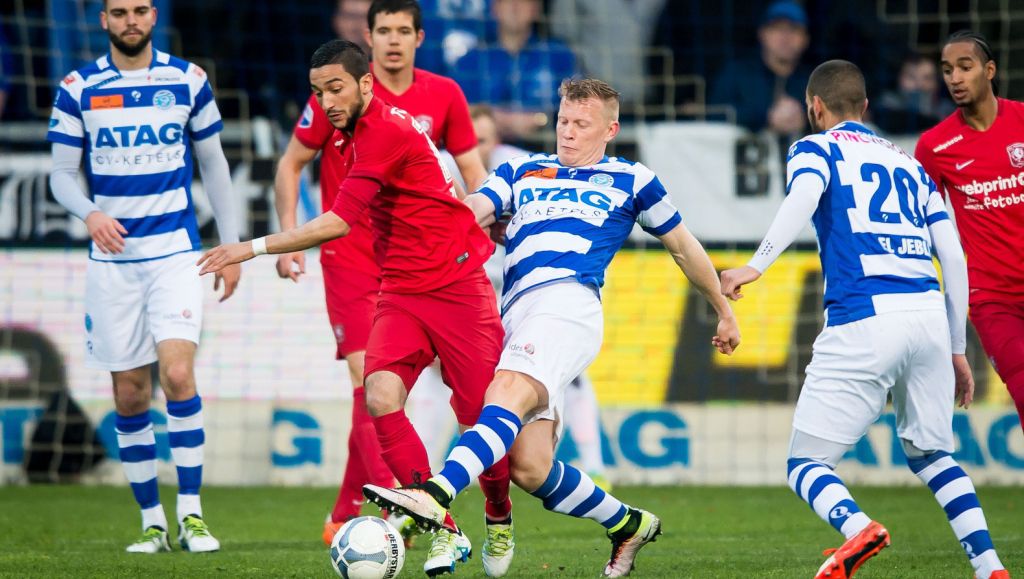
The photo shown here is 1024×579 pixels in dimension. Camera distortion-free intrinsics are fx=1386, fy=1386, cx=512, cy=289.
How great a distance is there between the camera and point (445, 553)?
4.84m

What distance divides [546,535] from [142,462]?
82.7 inches

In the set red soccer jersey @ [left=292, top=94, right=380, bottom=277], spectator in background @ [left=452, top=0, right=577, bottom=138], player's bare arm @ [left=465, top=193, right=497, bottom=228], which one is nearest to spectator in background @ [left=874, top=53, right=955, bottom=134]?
spectator in background @ [left=452, top=0, right=577, bottom=138]

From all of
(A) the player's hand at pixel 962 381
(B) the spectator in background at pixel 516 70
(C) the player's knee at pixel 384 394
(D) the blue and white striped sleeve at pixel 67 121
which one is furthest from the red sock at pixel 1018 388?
(B) the spectator in background at pixel 516 70

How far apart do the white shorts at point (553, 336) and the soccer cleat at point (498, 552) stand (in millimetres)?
447

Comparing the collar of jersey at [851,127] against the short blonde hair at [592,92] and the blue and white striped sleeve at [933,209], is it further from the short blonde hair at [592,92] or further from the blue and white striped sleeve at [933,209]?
the short blonde hair at [592,92]

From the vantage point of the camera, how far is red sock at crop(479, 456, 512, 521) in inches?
213

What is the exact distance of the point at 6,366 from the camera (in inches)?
391

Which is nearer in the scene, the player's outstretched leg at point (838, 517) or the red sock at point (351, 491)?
the player's outstretched leg at point (838, 517)

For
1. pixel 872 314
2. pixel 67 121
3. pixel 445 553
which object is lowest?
pixel 445 553

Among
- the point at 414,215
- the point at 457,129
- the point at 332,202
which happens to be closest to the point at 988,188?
the point at 457,129

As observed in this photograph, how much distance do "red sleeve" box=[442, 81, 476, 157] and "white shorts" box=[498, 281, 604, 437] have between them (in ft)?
5.38

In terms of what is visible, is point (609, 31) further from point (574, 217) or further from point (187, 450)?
point (574, 217)

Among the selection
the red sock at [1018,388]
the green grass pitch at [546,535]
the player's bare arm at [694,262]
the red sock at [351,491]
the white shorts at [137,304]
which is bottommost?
the green grass pitch at [546,535]

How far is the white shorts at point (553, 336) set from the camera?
16.8 feet
